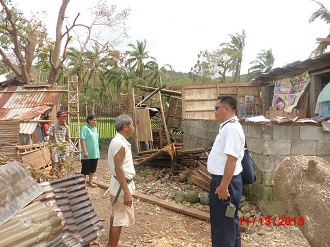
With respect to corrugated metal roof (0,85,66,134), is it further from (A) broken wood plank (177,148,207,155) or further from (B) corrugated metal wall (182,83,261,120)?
(B) corrugated metal wall (182,83,261,120)

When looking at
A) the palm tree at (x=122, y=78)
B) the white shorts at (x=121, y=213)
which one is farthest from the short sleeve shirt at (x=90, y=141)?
the palm tree at (x=122, y=78)

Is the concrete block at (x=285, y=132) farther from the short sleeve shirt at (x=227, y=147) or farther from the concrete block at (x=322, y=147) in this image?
the short sleeve shirt at (x=227, y=147)

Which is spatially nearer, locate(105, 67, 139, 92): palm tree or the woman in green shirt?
the woman in green shirt

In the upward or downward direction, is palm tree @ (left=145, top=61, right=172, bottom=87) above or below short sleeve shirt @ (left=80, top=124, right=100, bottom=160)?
above

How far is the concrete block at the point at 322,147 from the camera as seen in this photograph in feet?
15.2

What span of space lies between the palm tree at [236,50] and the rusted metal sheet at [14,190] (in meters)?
31.8

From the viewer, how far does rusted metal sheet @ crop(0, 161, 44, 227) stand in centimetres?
210

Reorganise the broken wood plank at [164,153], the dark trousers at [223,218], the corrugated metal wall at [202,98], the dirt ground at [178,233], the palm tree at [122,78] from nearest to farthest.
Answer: the dark trousers at [223,218] → the dirt ground at [178,233] → the broken wood plank at [164,153] → the corrugated metal wall at [202,98] → the palm tree at [122,78]

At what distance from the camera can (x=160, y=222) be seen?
4652 mm

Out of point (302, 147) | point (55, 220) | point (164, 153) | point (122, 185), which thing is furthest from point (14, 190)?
point (164, 153)

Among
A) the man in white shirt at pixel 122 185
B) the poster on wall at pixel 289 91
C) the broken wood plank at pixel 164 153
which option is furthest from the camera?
the poster on wall at pixel 289 91

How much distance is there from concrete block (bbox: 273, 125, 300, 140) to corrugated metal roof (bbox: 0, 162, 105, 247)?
120 inches

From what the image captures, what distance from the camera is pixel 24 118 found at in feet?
23.5

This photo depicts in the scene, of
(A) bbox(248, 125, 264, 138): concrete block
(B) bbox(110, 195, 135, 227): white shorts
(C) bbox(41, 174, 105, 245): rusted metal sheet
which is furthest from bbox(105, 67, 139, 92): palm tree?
(C) bbox(41, 174, 105, 245): rusted metal sheet
